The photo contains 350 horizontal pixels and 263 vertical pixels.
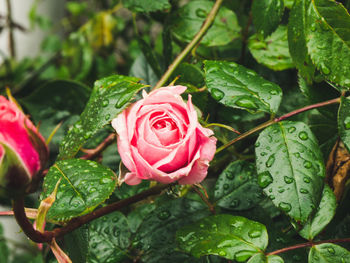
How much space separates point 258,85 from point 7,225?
1277 millimetres

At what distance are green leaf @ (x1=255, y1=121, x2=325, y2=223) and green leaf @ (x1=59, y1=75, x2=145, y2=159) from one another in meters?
0.18

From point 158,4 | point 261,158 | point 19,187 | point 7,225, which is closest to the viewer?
point 19,187

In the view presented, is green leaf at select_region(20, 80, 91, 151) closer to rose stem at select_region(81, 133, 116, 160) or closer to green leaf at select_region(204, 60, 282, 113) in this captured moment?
rose stem at select_region(81, 133, 116, 160)

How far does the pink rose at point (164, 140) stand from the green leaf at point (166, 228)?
0.12m

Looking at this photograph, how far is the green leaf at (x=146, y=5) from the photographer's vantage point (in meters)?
0.59

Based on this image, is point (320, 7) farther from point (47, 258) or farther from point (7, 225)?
point (7, 225)

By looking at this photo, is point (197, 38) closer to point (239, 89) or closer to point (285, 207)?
point (239, 89)

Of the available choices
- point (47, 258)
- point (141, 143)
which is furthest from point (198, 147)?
point (47, 258)

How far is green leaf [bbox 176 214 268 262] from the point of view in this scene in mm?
412

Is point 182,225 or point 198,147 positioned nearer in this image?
point 198,147

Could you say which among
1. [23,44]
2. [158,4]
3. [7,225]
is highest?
[158,4]

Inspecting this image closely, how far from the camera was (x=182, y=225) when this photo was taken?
509mm

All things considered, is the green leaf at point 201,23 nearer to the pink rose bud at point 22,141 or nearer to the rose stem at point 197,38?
the rose stem at point 197,38

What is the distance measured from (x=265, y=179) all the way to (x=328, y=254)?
12 centimetres
